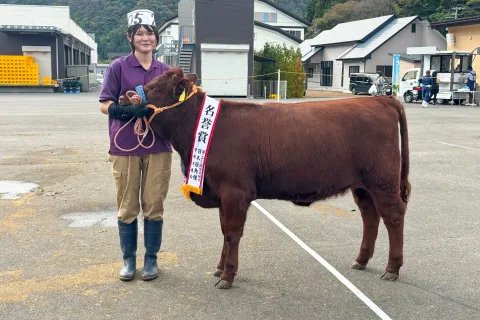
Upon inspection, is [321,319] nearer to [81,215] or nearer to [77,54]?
[81,215]

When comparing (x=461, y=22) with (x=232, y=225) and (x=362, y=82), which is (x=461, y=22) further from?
(x=232, y=225)

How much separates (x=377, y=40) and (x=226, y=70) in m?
17.9

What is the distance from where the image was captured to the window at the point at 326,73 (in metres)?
49.5

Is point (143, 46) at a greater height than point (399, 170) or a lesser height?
greater

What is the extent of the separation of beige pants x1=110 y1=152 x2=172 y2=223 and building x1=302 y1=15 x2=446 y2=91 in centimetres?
3999

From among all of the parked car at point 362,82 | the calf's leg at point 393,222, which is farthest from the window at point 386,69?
the calf's leg at point 393,222

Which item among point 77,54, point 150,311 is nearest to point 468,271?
point 150,311

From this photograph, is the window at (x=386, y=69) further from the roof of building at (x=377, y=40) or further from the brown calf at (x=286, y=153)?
the brown calf at (x=286, y=153)

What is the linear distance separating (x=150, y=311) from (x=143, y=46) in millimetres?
2109

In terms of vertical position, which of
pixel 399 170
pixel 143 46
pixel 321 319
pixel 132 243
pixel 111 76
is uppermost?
pixel 143 46

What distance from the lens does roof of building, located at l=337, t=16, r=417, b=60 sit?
42.3 m

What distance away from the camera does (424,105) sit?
25.6 meters

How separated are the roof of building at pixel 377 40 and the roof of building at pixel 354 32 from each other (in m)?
0.42

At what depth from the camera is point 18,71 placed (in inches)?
1435
